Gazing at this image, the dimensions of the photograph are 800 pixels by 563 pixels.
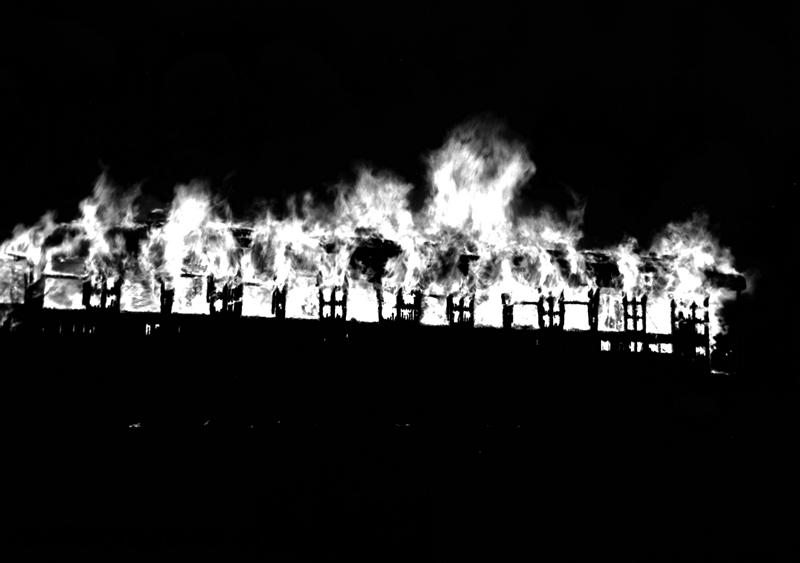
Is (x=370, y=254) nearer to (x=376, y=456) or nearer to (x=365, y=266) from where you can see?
(x=365, y=266)

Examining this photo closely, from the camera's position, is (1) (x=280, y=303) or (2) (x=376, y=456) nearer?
(2) (x=376, y=456)

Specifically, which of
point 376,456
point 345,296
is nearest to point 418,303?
point 345,296

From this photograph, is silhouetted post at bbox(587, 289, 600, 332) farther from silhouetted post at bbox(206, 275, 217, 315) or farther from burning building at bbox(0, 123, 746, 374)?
silhouetted post at bbox(206, 275, 217, 315)

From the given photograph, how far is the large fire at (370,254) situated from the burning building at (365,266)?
30mm

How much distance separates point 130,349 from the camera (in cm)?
883

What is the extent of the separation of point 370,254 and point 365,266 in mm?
296

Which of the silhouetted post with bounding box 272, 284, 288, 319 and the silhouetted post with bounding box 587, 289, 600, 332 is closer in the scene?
the silhouetted post with bounding box 272, 284, 288, 319

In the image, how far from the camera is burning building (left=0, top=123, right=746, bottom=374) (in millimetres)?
9766

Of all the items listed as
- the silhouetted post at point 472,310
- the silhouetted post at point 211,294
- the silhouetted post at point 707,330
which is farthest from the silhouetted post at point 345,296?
the silhouetted post at point 707,330

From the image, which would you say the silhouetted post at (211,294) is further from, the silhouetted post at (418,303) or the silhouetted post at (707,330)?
the silhouetted post at (707,330)

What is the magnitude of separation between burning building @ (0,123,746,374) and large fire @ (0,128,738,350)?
30 mm

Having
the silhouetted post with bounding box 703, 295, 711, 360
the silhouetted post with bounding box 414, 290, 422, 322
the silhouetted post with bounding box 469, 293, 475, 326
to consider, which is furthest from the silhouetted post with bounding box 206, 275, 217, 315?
the silhouetted post with bounding box 703, 295, 711, 360

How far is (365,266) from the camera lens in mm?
10992

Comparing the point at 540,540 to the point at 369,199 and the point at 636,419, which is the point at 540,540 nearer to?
the point at 636,419
